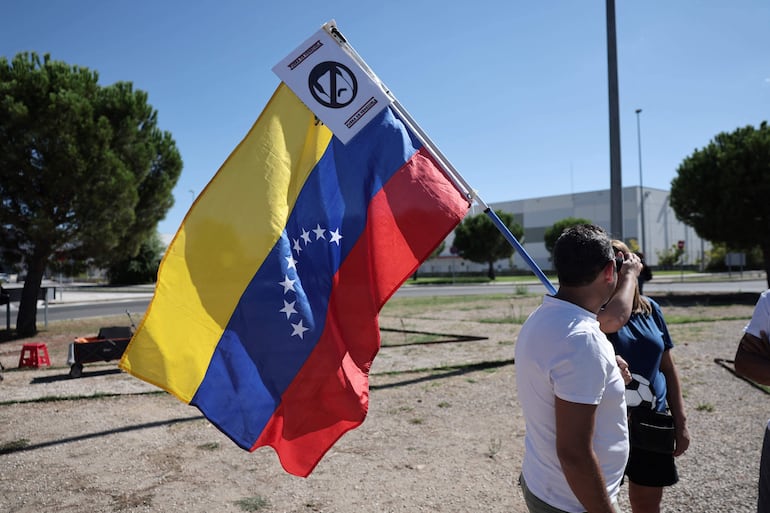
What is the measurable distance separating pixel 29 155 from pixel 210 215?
13.2m

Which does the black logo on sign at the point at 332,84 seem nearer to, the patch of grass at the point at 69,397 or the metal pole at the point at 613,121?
the patch of grass at the point at 69,397

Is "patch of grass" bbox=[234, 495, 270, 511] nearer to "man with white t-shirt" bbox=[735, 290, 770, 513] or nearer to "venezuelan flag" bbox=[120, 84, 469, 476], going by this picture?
"venezuelan flag" bbox=[120, 84, 469, 476]

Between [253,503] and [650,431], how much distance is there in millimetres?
2846

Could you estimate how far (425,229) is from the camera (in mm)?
2949

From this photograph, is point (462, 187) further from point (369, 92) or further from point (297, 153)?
point (297, 153)

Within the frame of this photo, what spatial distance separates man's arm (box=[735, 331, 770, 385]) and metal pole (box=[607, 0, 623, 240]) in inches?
302

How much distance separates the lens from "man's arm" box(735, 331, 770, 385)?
2561mm

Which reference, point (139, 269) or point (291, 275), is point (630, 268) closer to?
point (291, 275)

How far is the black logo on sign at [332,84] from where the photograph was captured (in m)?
2.90

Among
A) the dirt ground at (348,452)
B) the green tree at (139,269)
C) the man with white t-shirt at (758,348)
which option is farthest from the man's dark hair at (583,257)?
the green tree at (139,269)

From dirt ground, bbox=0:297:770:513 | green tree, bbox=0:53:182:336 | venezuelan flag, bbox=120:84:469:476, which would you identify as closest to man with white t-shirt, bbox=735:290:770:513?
venezuelan flag, bbox=120:84:469:476

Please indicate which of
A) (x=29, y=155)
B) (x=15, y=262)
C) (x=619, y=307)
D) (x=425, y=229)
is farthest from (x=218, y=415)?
(x=15, y=262)

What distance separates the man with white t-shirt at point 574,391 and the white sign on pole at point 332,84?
4.53 feet

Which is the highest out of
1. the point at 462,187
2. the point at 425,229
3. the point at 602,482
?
the point at 462,187
